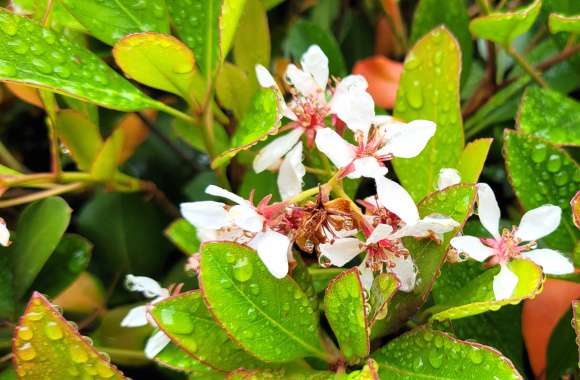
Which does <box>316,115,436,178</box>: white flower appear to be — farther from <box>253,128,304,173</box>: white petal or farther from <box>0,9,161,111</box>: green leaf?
<box>0,9,161,111</box>: green leaf

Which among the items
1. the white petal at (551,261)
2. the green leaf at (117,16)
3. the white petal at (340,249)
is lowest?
the white petal at (551,261)

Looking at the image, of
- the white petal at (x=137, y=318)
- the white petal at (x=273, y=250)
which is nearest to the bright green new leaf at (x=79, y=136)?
the white petal at (x=137, y=318)

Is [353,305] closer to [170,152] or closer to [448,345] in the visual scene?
[448,345]

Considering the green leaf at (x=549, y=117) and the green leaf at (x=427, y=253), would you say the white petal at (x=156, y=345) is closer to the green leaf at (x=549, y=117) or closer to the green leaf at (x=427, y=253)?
the green leaf at (x=427, y=253)

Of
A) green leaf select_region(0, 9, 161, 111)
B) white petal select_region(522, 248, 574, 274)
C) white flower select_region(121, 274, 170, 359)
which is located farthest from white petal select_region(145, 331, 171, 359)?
white petal select_region(522, 248, 574, 274)

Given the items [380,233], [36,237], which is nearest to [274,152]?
[380,233]

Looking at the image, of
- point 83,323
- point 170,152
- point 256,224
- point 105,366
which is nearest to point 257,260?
point 256,224
